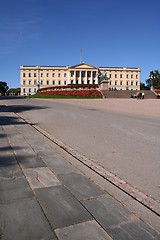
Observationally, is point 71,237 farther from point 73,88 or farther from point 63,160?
point 73,88

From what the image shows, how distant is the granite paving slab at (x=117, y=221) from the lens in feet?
6.82

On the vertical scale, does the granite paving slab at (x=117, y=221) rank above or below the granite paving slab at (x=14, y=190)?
below

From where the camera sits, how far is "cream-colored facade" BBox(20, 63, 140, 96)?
335 ft

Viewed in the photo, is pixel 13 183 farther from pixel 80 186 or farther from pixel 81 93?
pixel 81 93

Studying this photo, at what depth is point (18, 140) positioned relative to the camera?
6.16 metres

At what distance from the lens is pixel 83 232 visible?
209cm

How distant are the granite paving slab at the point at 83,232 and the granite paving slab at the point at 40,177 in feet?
3.60

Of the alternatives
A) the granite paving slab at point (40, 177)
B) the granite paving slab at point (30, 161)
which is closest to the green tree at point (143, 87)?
the granite paving slab at point (30, 161)

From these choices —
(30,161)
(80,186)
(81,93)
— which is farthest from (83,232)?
(81,93)

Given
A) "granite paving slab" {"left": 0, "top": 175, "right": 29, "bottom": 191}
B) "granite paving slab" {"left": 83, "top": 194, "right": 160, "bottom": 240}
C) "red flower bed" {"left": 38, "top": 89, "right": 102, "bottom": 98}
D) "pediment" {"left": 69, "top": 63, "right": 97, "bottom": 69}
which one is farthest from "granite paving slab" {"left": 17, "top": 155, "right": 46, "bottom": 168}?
"pediment" {"left": 69, "top": 63, "right": 97, "bottom": 69}

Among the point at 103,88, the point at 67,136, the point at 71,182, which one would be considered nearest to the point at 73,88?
the point at 103,88

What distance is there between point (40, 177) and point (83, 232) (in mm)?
1550

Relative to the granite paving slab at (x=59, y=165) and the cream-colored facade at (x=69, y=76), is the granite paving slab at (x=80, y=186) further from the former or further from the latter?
the cream-colored facade at (x=69, y=76)

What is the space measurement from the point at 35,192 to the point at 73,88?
50.3 m
